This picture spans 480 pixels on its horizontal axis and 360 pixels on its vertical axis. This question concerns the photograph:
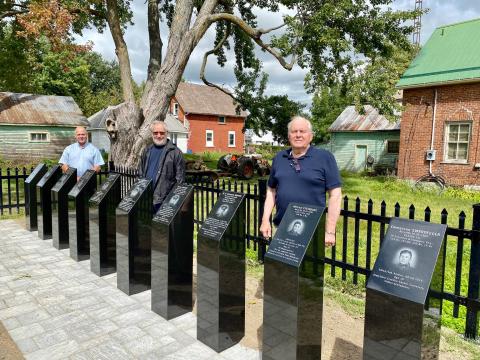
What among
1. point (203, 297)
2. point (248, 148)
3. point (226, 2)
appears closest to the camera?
point (203, 297)

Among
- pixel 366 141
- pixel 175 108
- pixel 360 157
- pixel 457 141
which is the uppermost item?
pixel 175 108

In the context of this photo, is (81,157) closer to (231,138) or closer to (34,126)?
(34,126)

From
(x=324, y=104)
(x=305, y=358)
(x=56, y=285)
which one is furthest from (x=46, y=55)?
(x=305, y=358)

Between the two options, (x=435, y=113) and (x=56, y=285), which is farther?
(x=435, y=113)

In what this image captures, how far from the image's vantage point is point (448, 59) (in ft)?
52.1

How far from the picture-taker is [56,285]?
16.4 ft

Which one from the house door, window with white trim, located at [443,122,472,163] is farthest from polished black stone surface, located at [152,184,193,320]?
the house door

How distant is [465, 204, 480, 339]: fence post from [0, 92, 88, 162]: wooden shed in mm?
25232

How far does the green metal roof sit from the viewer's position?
14.7m

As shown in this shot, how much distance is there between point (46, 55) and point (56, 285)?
38.2m

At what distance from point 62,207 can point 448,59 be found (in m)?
16.4

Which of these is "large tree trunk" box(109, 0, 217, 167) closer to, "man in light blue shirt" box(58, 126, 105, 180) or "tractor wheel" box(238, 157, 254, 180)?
"man in light blue shirt" box(58, 126, 105, 180)

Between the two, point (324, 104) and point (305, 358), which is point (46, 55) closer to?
point (324, 104)

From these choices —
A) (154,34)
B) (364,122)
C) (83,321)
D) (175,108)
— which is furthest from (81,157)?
(175,108)
